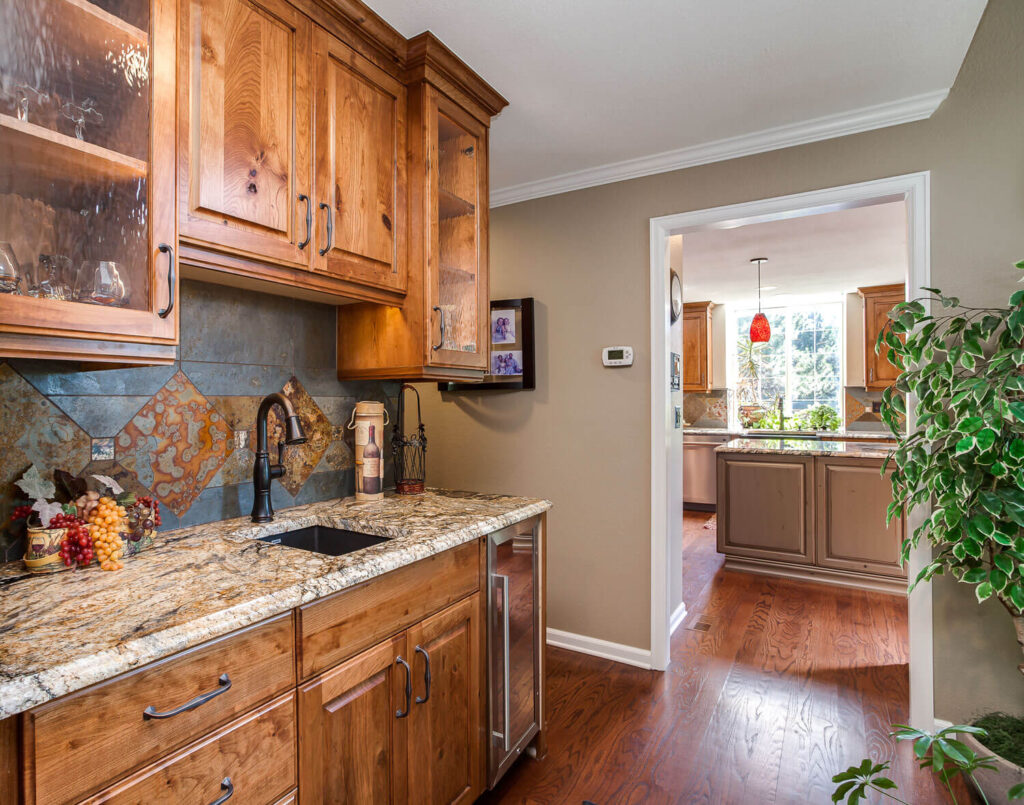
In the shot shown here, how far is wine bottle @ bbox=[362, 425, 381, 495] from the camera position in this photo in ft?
6.88

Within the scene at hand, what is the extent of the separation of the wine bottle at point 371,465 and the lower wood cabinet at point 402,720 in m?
0.64

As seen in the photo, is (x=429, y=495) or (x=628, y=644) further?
(x=628, y=644)

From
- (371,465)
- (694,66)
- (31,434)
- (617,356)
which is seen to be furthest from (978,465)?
(31,434)

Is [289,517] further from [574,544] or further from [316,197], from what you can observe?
[574,544]

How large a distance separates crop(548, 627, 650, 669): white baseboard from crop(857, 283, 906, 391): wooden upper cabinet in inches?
190

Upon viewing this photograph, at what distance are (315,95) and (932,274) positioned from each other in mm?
2315

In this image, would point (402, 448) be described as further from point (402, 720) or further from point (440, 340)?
point (402, 720)

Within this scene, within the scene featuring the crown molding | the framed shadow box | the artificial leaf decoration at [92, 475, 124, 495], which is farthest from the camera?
the framed shadow box

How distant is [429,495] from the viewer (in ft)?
7.42

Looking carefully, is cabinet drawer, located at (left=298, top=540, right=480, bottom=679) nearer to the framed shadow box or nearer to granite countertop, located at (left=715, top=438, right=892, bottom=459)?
the framed shadow box

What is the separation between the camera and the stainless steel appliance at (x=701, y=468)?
6.49 meters

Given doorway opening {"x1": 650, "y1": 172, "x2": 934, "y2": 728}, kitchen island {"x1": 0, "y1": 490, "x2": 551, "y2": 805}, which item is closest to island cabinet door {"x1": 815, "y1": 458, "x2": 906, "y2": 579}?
doorway opening {"x1": 650, "y1": 172, "x2": 934, "y2": 728}

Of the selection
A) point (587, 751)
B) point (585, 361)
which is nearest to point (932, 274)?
point (585, 361)

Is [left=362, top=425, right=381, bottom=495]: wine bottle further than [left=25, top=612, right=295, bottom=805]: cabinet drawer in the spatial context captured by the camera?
Yes
